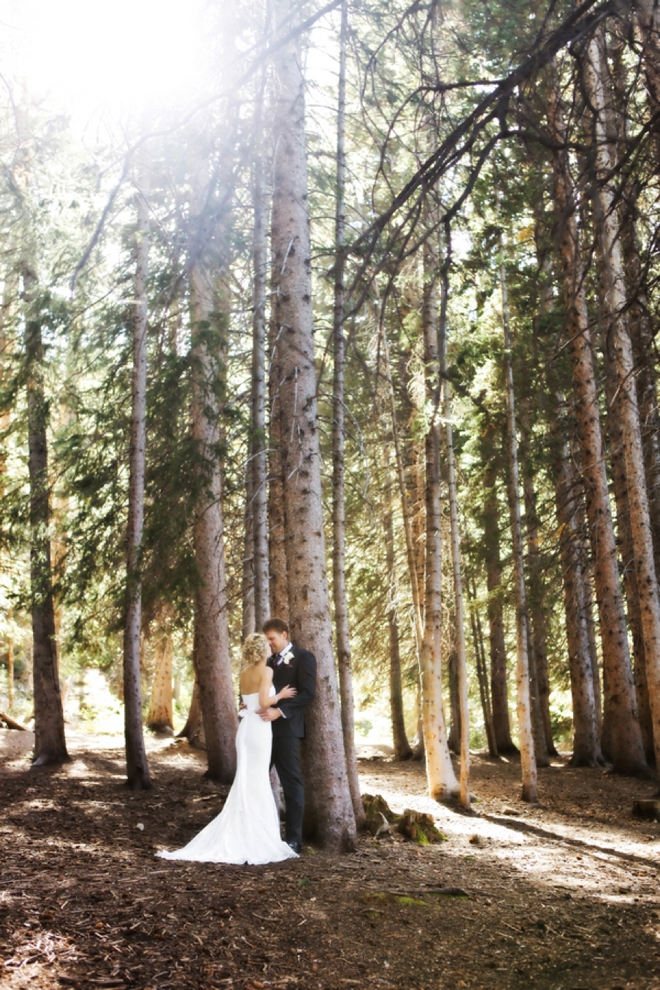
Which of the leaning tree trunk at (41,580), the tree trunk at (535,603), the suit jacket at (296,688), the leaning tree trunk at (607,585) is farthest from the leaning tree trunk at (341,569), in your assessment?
the leaning tree trunk at (41,580)

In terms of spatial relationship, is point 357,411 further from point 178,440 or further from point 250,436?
point 250,436

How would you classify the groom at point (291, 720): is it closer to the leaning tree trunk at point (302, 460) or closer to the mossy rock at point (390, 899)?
the leaning tree trunk at point (302, 460)

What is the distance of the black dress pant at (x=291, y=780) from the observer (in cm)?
739

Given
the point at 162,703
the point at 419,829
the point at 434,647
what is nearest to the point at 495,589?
the point at 434,647

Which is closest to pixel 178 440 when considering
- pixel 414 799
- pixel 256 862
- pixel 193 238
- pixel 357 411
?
pixel 357 411

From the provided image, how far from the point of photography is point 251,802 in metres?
7.36

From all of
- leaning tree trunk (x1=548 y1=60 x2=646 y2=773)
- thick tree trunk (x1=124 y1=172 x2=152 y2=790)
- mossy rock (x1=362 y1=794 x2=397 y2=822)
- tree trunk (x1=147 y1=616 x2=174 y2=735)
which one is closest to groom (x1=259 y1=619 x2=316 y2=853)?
mossy rock (x1=362 y1=794 x2=397 y2=822)

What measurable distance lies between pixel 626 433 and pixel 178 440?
690 centimetres

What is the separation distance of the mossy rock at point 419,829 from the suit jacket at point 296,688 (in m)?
2.44

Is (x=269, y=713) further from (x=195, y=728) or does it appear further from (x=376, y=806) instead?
(x=195, y=728)

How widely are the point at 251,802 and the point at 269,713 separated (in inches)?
31.4

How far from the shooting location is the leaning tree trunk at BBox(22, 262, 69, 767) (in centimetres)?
1385

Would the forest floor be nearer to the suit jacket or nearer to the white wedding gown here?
the white wedding gown

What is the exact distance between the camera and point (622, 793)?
42.0ft
